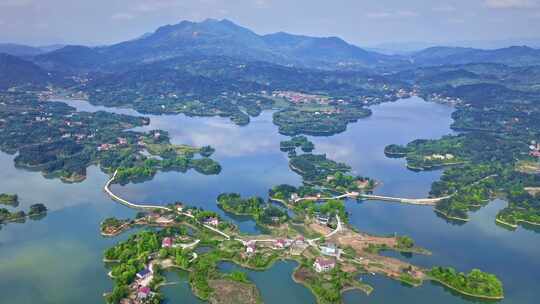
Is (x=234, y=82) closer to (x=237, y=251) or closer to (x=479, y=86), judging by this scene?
(x=479, y=86)

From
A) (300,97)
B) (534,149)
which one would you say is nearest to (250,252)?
(534,149)

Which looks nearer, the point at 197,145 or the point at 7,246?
the point at 7,246

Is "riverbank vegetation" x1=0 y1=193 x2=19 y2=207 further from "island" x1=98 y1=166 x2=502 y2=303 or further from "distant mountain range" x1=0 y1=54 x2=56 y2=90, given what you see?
"distant mountain range" x1=0 y1=54 x2=56 y2=90

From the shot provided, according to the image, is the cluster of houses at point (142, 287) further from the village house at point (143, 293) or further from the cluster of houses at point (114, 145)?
the cluster of houses at point (114, 145)

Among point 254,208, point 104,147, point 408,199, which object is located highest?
point 104,147

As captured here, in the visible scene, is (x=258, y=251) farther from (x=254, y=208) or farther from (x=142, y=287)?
(x=142, y=287)

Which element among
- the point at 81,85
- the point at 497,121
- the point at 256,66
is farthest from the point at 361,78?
the point at 81,85

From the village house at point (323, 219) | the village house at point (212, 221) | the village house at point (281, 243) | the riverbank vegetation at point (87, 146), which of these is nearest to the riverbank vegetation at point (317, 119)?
the riverbank vegetation at point (87, 146)
